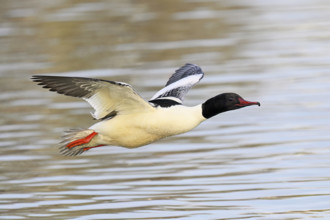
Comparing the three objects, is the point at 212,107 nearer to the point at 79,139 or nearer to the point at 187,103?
the point at 79,139

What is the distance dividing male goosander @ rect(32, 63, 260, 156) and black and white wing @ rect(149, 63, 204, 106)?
0.80 ft

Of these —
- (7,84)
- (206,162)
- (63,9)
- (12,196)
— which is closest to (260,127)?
(206,162)

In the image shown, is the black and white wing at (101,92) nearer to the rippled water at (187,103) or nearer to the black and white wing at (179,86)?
the black and white wing at (179,86)

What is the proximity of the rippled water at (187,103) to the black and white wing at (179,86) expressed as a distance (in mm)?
1116

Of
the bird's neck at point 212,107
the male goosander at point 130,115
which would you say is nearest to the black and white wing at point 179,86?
the male goosander at point 130,115

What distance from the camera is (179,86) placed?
11.0 meters

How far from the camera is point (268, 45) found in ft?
67.4

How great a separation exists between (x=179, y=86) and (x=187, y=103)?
4.65m

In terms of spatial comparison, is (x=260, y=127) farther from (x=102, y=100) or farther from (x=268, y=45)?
(x=268, y=45)

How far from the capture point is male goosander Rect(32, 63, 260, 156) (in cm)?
963

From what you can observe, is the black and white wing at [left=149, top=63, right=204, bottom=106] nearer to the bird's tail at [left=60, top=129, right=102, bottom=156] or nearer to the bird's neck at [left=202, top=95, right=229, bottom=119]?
the bird's neck at [left=202, top=95, right=229, bottom=119]

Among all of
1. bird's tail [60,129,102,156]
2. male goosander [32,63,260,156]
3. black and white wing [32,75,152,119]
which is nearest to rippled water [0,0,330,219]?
bird's tail [60,129,102,156]

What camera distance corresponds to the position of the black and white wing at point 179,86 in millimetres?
10460

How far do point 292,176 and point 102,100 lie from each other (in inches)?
111
